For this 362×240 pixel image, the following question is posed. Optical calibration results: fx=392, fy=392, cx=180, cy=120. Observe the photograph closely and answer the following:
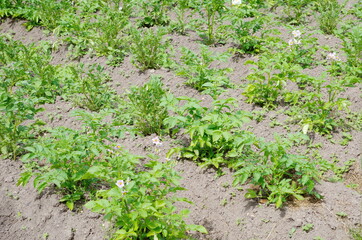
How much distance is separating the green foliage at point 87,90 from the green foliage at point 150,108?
23.3 inches

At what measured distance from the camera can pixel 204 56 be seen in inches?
197

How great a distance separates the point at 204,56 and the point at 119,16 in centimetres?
189

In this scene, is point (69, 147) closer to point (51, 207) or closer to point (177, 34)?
point (51, 207)

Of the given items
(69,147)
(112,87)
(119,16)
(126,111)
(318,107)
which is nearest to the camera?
(69,147)

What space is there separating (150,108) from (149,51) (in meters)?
1.29

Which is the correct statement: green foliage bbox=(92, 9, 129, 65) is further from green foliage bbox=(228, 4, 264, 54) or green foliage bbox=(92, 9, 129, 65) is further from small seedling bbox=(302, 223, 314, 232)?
small seedling bbox=(302, 223, 314, 232)

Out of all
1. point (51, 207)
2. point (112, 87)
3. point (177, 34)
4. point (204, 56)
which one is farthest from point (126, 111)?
point (177, 34)

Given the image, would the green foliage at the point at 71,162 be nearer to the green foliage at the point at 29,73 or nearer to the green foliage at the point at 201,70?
the green foliage at the point at 29,73

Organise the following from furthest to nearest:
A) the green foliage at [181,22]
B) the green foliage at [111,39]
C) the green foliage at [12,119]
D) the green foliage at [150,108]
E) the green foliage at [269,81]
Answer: the green foliage at [181,22], the green foliage at [111,39], the green foliage at [269,81], the green foliage at [150,108], the green foliage at [12,119]

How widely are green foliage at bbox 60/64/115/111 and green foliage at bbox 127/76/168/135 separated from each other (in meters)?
0.59

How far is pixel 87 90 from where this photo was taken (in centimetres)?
493

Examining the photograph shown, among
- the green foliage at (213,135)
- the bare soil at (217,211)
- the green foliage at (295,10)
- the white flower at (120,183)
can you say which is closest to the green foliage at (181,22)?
the green foliage at (295,10)

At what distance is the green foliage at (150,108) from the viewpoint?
14.3ft

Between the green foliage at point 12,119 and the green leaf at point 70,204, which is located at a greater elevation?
the green foliage at point 12,119
